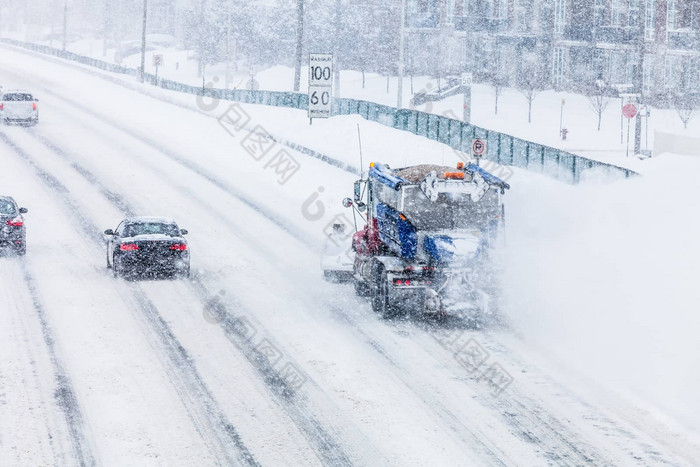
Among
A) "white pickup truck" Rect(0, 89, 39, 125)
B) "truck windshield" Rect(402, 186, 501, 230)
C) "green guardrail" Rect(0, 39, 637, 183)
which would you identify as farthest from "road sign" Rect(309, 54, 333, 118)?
"truck windshield" Rect(402, 186, 501, 230)

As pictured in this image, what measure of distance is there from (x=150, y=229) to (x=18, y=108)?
2432cm

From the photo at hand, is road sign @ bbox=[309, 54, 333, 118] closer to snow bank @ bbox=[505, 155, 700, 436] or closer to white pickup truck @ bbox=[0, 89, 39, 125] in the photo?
snow bank @ bbox=[505, 155, 700, 436]

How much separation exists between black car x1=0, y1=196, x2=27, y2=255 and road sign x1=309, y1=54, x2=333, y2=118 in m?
15.0

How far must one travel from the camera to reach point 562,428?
13.6 meters

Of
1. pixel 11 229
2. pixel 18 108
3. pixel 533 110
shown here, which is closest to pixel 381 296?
pixel 11 229

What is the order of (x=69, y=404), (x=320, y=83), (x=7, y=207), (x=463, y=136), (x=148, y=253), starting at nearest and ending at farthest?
(x=69, y=404) → (x=148, y=253) → (x=7, y=207) → (x=320, y=83) → (x=463, y=136)

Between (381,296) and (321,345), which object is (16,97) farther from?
(321,345)

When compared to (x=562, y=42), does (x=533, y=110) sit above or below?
below

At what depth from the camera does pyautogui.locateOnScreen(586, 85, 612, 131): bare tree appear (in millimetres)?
61388

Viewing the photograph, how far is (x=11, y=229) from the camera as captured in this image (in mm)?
23672

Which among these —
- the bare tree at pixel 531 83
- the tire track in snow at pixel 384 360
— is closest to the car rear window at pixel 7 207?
the tire track in snow at pixel 384 360

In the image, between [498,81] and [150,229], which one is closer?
[150,229]

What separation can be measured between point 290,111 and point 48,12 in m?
108

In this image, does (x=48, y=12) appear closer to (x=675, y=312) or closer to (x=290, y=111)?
(x=290, y=111)
